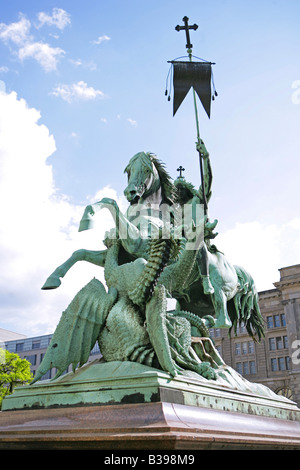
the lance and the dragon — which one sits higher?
the lance

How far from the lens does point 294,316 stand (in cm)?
5028

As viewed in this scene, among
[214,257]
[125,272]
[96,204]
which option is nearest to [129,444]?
[125,272]

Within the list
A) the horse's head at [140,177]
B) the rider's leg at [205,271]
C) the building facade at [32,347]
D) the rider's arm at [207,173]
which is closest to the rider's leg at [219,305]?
the rider's leg at [205,271]

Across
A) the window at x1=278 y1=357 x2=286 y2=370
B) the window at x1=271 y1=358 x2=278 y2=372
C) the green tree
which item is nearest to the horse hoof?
the green tree

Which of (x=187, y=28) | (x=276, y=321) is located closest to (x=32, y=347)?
(x=276, y=321)

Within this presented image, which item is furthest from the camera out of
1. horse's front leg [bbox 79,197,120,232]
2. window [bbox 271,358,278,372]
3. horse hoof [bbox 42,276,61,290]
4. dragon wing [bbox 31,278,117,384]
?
window [bbox 271,358,278,372]

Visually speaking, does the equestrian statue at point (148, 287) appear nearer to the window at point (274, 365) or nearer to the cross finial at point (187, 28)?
the cross finial at point (187, 28)

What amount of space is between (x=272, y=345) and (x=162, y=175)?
4966cm

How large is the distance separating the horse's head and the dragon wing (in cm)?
158

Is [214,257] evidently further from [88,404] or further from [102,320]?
[88,404]

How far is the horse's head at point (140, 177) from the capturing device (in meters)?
6.59

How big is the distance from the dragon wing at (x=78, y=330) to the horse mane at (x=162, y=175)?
6.97 ft

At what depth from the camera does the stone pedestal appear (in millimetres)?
3643

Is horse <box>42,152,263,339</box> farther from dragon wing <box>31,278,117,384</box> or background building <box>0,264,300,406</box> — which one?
background building <box>0,264,300,406</box>
